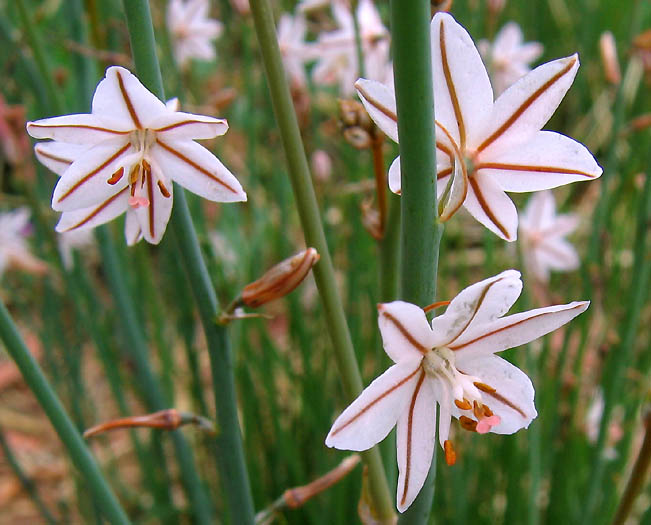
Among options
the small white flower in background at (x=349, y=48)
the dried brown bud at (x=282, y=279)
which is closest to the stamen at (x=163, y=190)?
the dried brown bud at (x=282, y=279)

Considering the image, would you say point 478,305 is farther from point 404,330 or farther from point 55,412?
point 55,412

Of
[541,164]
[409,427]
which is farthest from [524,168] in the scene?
[409,427]

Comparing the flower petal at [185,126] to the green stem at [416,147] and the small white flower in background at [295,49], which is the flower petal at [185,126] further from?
the small white flower in background at [295,49]

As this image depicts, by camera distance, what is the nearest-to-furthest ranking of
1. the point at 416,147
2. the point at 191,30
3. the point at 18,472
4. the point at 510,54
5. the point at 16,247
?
the point at 416,147 → the point at 18,472 → the point at 16,247 → the point at 510,54 → the point at 191,30

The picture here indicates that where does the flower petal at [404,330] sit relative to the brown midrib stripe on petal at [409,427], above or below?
above

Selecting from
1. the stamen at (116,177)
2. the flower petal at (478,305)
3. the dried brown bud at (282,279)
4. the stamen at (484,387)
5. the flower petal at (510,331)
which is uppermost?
the stamen at (116,177)

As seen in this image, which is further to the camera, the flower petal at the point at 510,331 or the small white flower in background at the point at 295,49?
the small white flower in background at the point at 295,49
